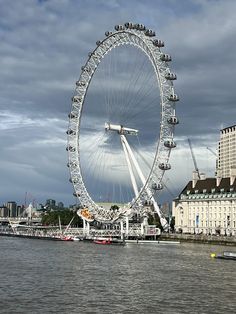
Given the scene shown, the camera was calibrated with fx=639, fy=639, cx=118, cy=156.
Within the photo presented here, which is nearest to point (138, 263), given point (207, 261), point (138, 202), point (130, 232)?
point (207, 261)

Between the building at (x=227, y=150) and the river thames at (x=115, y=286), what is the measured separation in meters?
115

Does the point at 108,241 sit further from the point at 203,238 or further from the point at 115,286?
the point at 115,286

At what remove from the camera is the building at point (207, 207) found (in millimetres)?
82250

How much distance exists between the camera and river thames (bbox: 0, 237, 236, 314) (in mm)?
21250

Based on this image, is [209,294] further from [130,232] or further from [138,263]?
[130,232]

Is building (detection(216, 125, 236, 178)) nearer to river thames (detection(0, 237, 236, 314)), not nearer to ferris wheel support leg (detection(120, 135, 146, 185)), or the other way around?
ferris wheel support leg (detection(120, 135, 146, 185))

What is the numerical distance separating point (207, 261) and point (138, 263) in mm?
5335

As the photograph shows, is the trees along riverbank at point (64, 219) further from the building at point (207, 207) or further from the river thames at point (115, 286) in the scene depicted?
the river thames at point (115, 286)

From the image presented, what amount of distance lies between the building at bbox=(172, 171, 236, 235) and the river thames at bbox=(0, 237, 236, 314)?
142 feet

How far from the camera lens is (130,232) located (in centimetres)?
7262

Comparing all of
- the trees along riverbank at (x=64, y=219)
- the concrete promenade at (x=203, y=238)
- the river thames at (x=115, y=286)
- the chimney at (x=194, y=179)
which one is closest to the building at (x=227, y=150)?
the trees along riverbank at (x=64, y=219)

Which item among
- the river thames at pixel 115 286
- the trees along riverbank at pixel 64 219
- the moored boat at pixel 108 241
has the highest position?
the trees along riverbank at pixel 64 219

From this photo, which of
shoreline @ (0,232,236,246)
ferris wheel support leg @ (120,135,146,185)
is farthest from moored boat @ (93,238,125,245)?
ferris wheel support leg @ (120,135,146,185)

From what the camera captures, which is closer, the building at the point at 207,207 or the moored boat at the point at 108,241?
the moored boat at the point at 108,241
